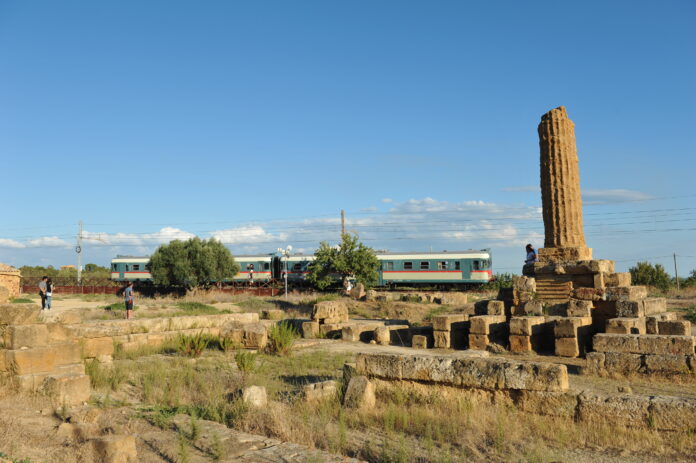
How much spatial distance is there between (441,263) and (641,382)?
1071 inches

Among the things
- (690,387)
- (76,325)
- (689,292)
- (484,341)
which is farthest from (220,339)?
(689,292)

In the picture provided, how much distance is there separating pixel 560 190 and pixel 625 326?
5.92 m

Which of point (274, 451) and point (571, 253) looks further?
point (571, 253)

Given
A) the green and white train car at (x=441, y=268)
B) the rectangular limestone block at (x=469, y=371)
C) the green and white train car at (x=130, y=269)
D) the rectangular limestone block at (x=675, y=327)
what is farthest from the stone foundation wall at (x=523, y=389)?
the green and white train car at (x=130, y=269)

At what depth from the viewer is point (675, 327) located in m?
11.8

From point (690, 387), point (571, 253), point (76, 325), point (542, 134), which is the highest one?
point (542, 134)

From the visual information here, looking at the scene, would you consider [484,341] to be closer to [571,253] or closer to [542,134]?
[571,253]

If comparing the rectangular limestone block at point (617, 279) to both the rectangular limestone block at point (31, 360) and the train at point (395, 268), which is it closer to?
the rectangular limestone block at point (31, 360)

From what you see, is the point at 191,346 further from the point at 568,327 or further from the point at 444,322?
the point at 568,327

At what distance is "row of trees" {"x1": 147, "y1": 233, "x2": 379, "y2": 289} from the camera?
37547 mm

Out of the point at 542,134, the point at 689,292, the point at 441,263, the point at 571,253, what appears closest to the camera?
the point at 571,253

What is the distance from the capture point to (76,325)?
1162cm

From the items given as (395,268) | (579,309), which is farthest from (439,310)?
(395,268)

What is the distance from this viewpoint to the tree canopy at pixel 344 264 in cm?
3741
